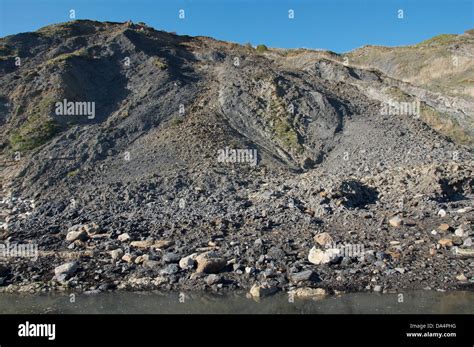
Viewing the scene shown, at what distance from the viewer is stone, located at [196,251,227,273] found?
41.8 feet

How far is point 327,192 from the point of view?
1820cm

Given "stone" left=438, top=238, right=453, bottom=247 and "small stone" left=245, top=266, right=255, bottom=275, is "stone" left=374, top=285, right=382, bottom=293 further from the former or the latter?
"stone" left=438, top=238, right=453, bottom=247

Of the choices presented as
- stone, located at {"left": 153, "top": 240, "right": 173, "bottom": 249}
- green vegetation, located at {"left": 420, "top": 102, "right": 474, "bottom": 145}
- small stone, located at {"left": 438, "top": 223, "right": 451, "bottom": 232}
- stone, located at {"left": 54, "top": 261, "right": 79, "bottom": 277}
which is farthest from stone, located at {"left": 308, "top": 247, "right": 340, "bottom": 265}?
green vegetation, located at {"left": 420, "top": 102, "right": 474, "bottom": 145}

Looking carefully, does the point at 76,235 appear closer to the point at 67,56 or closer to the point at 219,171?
the point at 219,171

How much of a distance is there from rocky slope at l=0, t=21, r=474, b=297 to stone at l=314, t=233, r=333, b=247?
0.15 ft

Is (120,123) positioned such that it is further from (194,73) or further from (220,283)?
(220,283)

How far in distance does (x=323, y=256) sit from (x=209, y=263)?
320 cm

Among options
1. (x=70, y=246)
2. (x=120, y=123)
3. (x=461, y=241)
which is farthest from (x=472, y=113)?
(x=70, y=246)

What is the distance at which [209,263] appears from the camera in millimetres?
12828

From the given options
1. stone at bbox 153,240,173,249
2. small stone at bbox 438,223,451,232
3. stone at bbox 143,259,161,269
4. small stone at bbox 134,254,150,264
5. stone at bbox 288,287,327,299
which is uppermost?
small stone at bbox 438,223,451,232

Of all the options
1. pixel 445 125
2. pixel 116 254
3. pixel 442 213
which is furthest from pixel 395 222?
pixel 445 125
